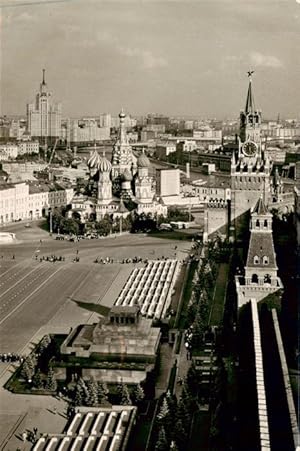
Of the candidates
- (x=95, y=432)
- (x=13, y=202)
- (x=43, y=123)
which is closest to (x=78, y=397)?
(x=95, y=432)

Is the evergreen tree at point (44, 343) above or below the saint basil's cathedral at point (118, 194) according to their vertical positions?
below

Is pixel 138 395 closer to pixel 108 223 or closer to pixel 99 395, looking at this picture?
pixel 99 395

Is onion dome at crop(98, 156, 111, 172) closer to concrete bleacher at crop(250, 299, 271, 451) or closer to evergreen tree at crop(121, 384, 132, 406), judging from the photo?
concrete bleacher at crop(250, 299, 271, 451)

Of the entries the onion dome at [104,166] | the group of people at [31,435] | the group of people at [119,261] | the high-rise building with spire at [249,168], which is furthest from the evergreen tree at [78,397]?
the onion dome at [104,166]

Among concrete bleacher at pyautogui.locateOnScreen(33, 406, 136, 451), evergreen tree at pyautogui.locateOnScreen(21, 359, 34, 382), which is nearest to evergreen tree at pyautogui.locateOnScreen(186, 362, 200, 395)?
concrete bleacher at pyautogui.locateOnScreen(33, 406, 136, 451)

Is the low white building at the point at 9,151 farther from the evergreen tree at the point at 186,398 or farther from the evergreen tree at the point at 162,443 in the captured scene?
the evergreen tree at the point at 162,443

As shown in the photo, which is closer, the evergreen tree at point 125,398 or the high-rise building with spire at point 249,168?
the evergreen tree at point 125,398
